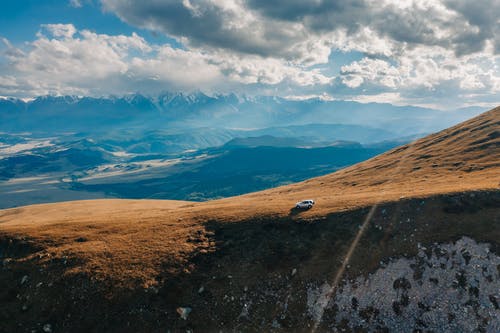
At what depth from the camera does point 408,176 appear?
101 m

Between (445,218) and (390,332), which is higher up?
(445,218)

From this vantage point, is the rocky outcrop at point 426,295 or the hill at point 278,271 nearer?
the rocky outcrop at point 426,295

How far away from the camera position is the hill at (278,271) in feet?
127

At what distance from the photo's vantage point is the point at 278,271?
4528 centimetres

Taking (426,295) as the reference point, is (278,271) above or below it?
above

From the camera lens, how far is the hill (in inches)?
1528

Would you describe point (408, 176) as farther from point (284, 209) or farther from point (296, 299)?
point (296, 299)

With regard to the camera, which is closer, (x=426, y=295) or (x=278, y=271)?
(x=426, y=295)

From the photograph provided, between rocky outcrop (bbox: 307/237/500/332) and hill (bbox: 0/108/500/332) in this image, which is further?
hill (bbox: 0/108/500/332)

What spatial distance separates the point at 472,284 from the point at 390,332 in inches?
491

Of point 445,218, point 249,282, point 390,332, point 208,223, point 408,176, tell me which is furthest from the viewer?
point 408,176

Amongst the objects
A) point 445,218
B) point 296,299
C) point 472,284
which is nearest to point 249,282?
point 296,299

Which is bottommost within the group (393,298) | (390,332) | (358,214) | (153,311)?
(390,332)

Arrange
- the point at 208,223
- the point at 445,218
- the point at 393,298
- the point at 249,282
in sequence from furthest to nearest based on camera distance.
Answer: the point at 208,223, the point at 445,218, the point at 249,282, the point at 393,298
